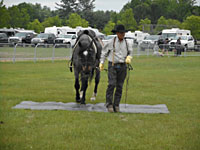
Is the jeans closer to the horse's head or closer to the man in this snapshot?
the man

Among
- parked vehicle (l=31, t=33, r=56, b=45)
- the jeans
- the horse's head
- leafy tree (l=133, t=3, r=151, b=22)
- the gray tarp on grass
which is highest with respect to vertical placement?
leafy tree (l=133, t=3, r=151, b=22)

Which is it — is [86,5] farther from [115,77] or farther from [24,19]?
[115,77]

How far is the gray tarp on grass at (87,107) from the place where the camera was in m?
A: 10.6

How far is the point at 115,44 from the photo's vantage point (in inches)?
→ 408

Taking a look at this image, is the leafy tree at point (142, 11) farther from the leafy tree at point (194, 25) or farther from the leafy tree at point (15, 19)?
the leafy tree at point (15, 19)

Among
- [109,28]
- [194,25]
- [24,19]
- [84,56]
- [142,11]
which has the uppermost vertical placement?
[142,11]

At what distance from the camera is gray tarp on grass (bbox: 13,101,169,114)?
1058 centimetres

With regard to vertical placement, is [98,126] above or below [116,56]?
below

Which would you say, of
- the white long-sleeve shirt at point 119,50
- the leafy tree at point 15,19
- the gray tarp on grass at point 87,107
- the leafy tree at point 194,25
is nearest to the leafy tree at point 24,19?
the leafy tree at point 15,19

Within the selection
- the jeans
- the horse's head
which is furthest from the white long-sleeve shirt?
the horse's head

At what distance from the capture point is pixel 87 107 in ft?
35.9

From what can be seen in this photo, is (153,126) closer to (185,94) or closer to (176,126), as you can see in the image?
(176,126)

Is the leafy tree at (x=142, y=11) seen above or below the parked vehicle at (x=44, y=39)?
above

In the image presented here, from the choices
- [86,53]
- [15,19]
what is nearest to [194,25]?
[15,19]
